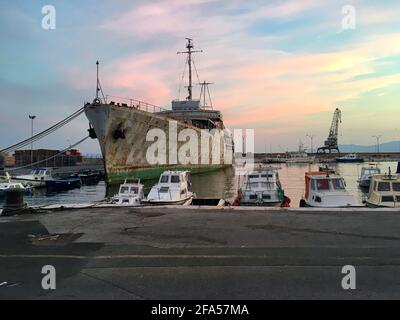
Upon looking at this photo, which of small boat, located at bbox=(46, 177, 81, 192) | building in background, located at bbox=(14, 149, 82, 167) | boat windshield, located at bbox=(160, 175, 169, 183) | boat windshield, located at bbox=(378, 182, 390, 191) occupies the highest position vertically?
building in background, located at bbox=(14, 149, 82, 167)

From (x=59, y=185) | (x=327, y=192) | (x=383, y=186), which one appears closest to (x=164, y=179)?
(x=327, y=192)

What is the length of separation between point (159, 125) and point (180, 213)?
152ft

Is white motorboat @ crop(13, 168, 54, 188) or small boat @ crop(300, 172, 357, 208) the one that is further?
white motorboat @ crop(13, 168, 54, 188)

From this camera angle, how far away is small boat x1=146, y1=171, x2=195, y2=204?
2771 cm

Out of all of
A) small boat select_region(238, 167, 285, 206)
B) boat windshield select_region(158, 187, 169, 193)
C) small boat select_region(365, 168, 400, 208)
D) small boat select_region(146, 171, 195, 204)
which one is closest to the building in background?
small boat select_region(146, 171, 195, 204)

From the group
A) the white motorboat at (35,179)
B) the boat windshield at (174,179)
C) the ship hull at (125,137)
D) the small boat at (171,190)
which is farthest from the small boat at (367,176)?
the white motorboat at (35,179)

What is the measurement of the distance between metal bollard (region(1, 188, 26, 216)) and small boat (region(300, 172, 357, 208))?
16.4 m

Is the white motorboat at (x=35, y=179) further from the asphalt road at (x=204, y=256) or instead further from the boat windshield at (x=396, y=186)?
the boat windshield at (x=396, y=186)

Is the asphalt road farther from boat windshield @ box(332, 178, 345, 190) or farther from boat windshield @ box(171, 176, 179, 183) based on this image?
boat windshield @ box(171, 176, 179, 183)

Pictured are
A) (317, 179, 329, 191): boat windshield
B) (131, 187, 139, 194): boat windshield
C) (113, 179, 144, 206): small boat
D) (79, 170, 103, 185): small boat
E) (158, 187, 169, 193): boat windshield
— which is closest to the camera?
(317, 179, 329, 191): boat windshield

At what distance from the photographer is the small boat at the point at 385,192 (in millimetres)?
22688

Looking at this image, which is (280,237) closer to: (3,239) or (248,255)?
(248,255)

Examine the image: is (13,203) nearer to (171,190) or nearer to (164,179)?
(171,190)

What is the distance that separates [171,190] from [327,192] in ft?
36.9
